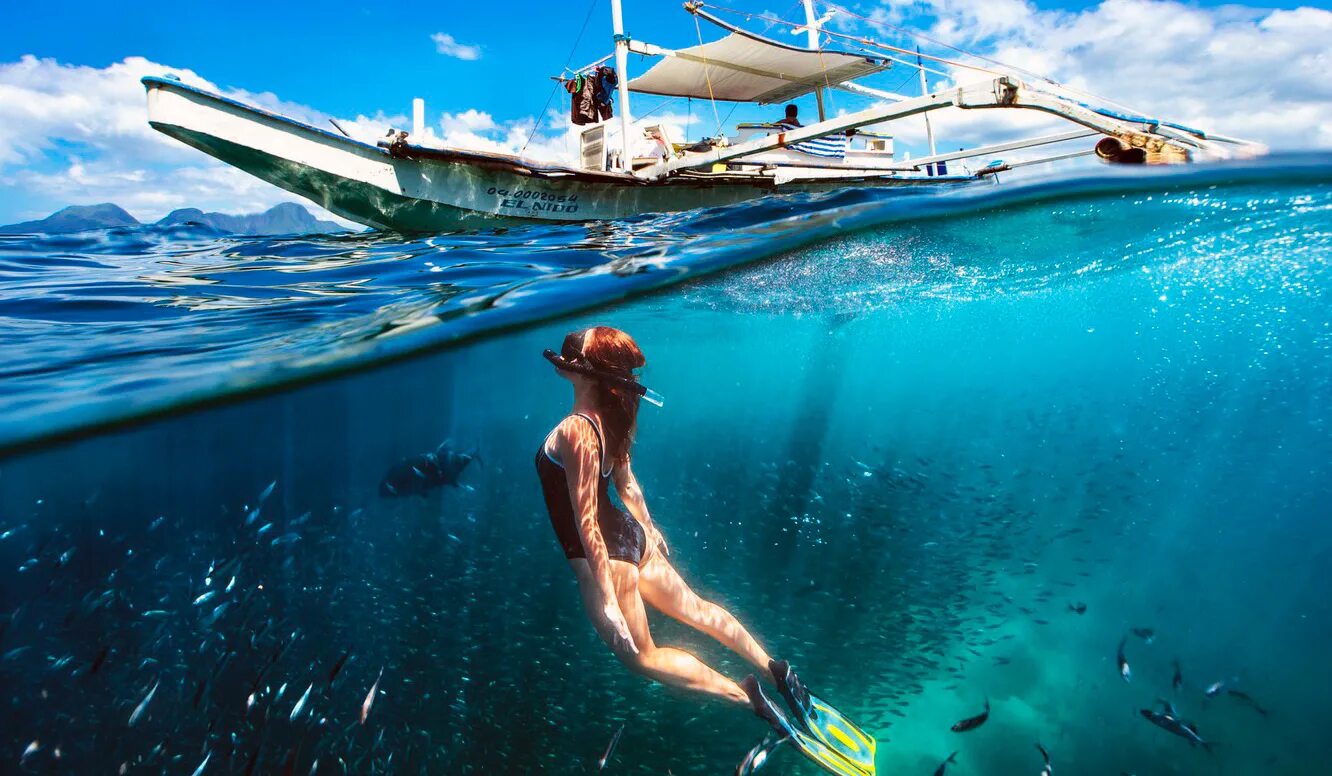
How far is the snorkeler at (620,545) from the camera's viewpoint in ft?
10.8

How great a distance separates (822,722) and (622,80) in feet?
50.7

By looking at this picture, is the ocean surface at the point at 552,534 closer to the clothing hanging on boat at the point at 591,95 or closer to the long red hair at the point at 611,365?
the long red hair at the point at 611,365

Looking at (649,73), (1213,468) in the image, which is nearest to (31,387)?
(1213,468)

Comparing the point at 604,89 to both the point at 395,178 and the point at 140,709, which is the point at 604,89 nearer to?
the point at 395,178

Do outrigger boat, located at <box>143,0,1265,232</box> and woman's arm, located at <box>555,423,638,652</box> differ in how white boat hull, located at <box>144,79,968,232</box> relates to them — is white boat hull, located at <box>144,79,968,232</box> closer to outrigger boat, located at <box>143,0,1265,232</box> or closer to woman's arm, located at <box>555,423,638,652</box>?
outrigger boat, located at <box>143,0,1265,232</box>

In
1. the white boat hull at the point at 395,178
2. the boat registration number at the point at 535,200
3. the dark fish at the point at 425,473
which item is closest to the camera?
the dark fish at the point at 425,473

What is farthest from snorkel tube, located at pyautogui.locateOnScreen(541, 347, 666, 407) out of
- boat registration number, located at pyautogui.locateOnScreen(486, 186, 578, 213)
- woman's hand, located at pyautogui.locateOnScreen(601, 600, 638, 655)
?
boat registration number, located at pyautogui.locateOnScreen(486, 186, 578, 213)

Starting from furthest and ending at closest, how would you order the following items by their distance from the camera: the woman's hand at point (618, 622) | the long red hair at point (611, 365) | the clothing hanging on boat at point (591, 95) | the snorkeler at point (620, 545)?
the clothing hanging on boat at point (591, 95), the long red hair at point (611, 365), the snorkeler at point (620, 545), the woman's hand at point (618, 622)

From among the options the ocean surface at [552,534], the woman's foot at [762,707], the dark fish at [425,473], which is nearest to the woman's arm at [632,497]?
the woman's foot at [762,707]

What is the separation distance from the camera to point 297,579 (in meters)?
6.77

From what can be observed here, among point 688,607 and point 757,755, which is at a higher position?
point 688,607

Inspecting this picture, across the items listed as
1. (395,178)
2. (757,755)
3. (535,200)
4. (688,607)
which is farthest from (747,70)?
(757,755)

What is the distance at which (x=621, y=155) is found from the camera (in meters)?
15.5

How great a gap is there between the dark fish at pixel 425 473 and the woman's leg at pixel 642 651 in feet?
14.7
